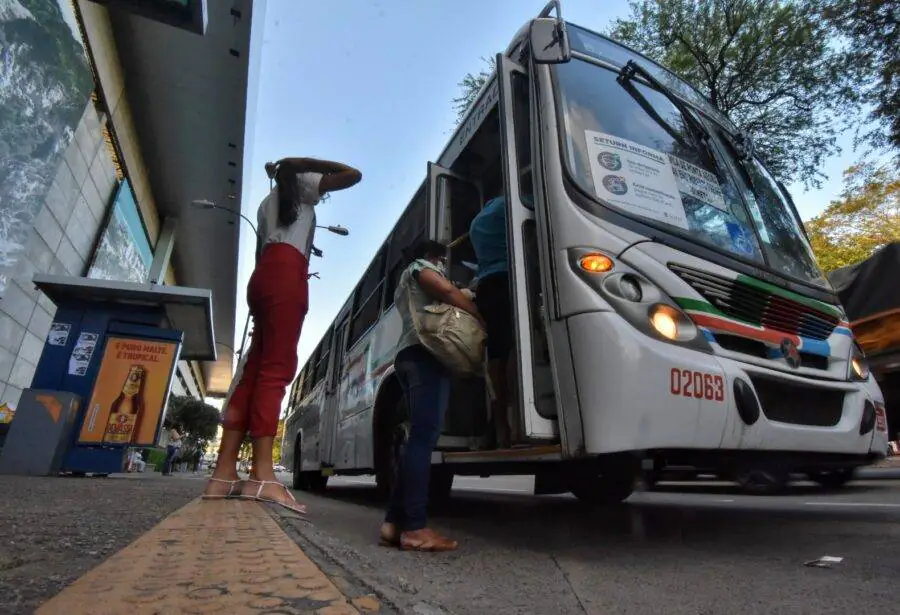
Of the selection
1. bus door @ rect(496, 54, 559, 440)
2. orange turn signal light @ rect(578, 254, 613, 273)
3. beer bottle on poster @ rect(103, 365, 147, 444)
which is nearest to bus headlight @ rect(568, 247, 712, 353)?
orange turn signal light @ rect(578, 254, 613, 273)

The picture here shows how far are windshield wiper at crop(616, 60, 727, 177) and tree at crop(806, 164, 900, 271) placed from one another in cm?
1917

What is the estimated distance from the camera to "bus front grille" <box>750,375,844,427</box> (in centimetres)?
266

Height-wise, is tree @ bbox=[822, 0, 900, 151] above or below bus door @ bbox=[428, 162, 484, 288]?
above

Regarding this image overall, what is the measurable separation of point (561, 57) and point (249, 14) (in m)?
11.4

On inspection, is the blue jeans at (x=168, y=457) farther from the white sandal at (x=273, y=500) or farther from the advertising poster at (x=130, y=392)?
the white sandal at (x=273, y=500)

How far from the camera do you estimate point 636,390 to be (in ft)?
7.62

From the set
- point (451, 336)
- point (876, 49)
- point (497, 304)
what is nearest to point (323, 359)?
point (497, 304)

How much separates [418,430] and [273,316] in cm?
114

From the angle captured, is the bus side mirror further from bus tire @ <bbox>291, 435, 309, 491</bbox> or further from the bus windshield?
bus tire @ <bbox>291, 435, 309, 491</bbox>

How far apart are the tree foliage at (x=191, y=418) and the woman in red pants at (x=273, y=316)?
2704cm

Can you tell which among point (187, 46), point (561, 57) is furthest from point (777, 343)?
point (187, 46)

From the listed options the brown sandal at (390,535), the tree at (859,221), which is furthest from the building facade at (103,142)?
the tree at (859,221)

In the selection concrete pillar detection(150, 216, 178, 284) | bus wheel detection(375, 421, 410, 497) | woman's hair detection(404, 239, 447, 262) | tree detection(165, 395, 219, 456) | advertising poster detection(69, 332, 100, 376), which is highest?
concrete pillar detection(150, 216, 178, 284)

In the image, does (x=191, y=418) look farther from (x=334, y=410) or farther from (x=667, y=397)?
(x=667, y=397)
